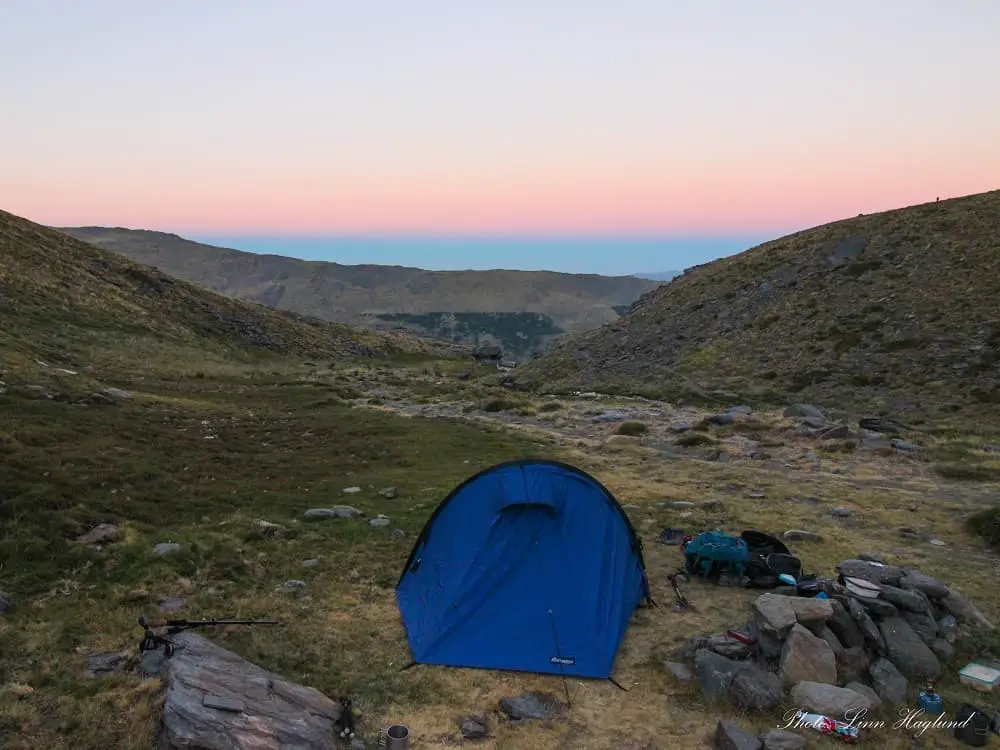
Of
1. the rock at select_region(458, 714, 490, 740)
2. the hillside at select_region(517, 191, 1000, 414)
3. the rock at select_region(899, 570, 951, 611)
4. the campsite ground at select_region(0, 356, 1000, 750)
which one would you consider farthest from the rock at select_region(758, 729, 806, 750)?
the hillside at select_region(517, 191, 1000, 414)

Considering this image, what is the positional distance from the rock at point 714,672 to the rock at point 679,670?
0.10 metres

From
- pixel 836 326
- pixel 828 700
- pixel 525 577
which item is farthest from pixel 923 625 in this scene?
pixel 836 326

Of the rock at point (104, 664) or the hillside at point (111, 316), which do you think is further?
the hillside at point (111, 316)

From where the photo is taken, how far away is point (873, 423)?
84.0 feet

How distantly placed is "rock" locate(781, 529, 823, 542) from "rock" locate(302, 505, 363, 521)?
969 centimetres

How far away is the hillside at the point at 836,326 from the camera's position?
110ft

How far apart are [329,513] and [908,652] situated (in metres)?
11.5

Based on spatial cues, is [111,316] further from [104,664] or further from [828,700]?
[828,700]

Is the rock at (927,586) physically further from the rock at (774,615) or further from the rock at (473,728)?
the rock at (473,728)

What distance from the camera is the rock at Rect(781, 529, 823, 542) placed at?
14225 millimetres

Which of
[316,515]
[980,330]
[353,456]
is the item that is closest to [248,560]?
[316,515]

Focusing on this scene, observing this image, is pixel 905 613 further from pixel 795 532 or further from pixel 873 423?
pixel 873 423

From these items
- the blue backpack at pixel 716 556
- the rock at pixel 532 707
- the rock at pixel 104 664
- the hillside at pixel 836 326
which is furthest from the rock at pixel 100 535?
the hillside at pixel 836 326

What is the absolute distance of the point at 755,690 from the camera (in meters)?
8.33
